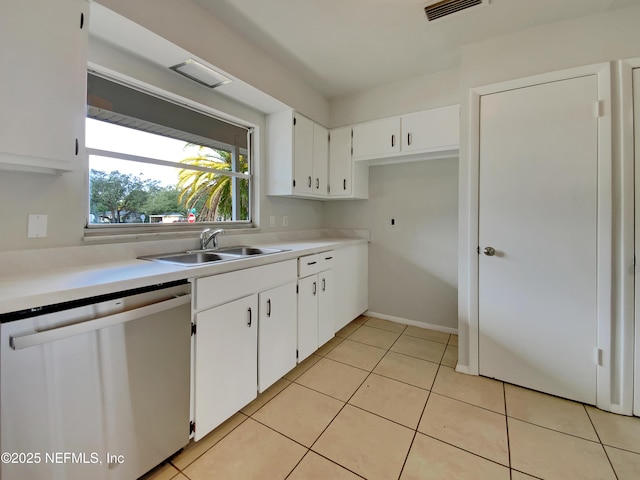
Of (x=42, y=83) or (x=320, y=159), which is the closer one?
(x=42, y=83)

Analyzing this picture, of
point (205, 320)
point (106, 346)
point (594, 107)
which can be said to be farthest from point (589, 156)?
point (106, 346)

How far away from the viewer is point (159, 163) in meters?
1.97

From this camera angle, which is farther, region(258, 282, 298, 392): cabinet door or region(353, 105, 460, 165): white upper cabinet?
region(353, 105, 460, 165): white upper cabinet

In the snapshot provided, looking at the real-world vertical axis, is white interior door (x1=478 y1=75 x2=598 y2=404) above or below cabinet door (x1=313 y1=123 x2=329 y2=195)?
below

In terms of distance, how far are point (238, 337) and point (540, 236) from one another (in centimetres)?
211

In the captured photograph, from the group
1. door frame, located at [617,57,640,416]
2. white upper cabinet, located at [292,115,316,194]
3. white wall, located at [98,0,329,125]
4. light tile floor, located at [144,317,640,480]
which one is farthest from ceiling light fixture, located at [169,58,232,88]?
door frame, located at [617,57,640,416]

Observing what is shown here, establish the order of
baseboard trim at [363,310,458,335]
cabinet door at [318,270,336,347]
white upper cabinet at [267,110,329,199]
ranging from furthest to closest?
baseboard trim at [363,310,458,335], white upper cabinet at [267,110,329,199], cabinet door at [318,270,336,347]

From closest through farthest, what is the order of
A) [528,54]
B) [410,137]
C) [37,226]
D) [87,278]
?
1. [87,278]
2. [37,226]
3. [528,54]
4. [410,137]

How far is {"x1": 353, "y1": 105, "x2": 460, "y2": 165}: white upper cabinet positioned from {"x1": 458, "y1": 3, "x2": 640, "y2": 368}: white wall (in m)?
0.42

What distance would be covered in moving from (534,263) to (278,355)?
1.90m

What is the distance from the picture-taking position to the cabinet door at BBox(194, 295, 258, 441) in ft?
4.68

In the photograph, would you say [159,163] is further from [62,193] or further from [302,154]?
[302,154]

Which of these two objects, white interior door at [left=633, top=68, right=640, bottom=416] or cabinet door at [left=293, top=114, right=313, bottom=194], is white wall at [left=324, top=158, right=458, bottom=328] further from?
white interior door at [left=633, top=68, right=640, bottom=416]

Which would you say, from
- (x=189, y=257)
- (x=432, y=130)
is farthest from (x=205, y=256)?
(x=432, y=130)
